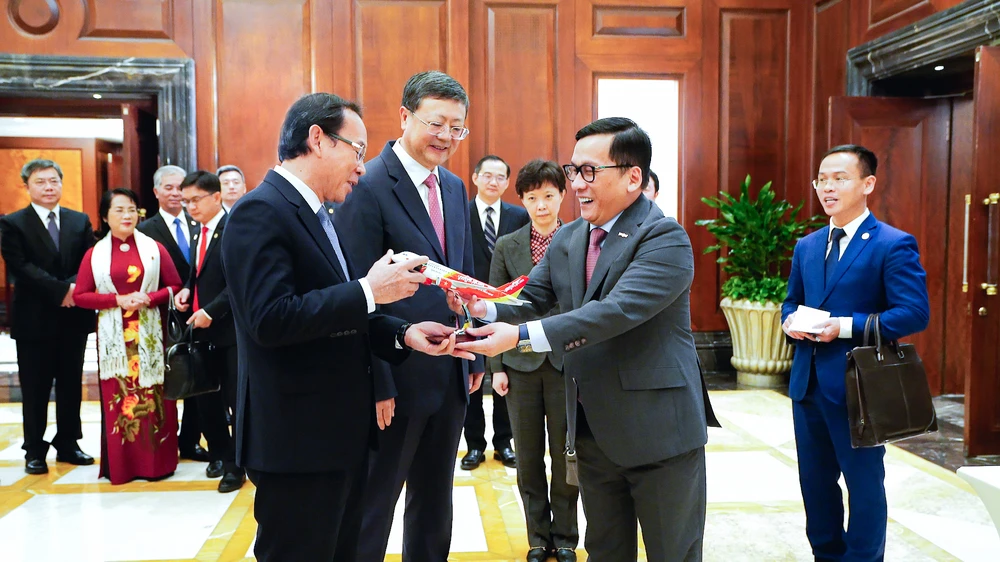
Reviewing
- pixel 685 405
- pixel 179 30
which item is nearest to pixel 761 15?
pixel 179 30

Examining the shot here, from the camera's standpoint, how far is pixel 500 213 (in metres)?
4.62

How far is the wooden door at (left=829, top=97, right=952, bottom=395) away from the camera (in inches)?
232

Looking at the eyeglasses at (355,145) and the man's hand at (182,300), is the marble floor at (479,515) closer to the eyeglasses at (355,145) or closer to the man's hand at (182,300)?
the man's hand at (182,300)

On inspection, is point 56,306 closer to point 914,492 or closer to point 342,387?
point 342,387

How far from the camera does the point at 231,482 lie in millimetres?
4031

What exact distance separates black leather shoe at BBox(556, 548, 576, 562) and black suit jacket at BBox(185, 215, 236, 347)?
207 centimetres

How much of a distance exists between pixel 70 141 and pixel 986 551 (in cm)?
1076

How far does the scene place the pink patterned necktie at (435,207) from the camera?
2469 mm

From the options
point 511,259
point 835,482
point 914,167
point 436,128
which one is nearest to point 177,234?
point 511,259

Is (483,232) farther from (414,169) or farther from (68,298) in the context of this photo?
(68,298)

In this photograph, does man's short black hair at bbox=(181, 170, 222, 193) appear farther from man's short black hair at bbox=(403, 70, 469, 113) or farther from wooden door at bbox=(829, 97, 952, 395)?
wooden door at bbox=(829, 97, 952, 395)

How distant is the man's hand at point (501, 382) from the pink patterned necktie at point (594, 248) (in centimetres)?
116

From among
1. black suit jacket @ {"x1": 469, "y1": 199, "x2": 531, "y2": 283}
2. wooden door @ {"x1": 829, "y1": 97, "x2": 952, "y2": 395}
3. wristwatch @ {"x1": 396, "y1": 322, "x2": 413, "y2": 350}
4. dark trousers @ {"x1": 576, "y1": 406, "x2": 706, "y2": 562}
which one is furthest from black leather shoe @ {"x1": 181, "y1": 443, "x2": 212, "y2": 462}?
wooden door @ {"x1": 829, "y1": 97, "x2": 952, "y2": 395}

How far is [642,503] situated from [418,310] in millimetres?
870
